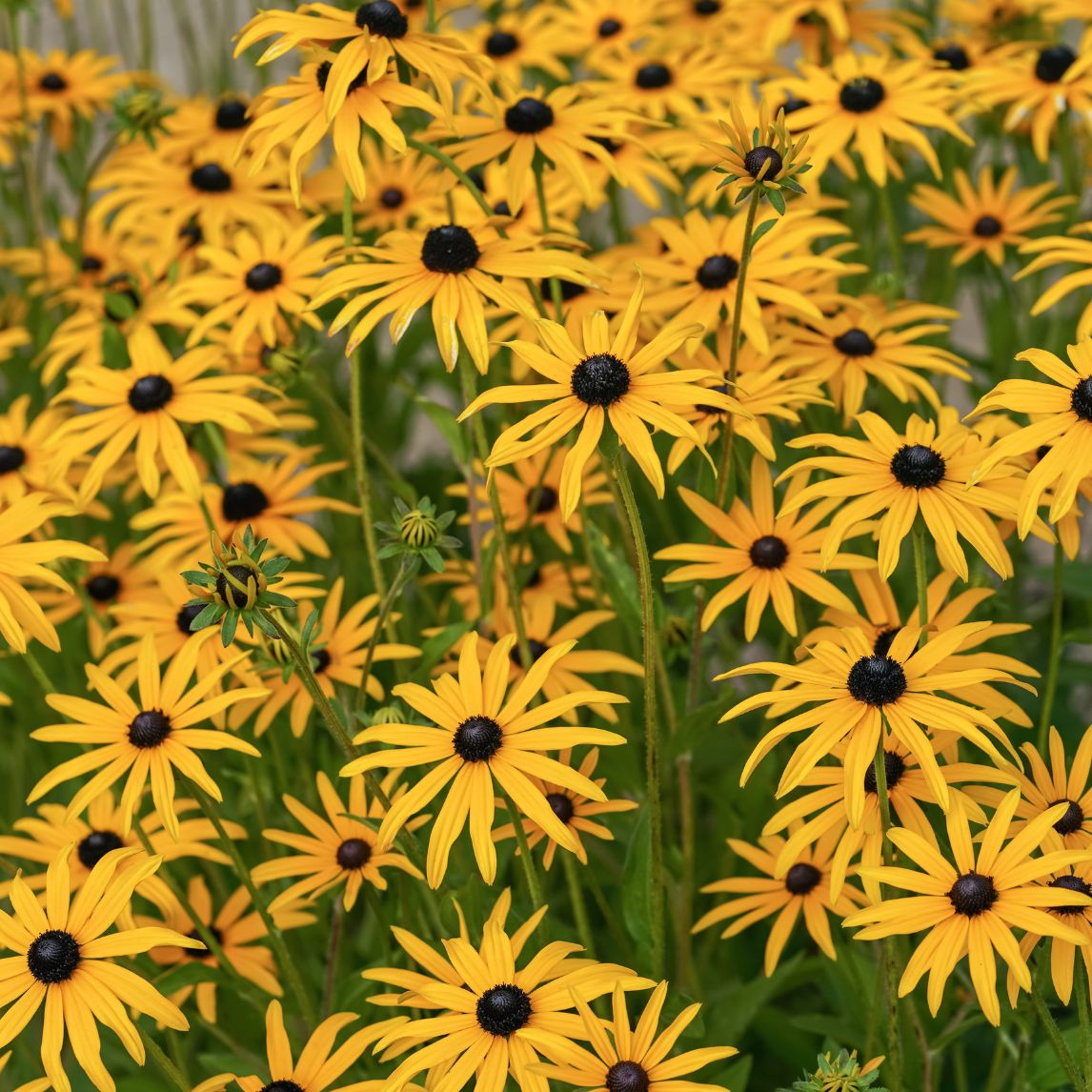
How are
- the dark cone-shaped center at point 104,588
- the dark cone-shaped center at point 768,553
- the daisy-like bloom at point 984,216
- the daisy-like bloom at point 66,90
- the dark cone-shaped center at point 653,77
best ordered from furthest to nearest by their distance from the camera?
the daisy-like bloom at point 66,90, the dark cone-shaped center at point 653,77, the daisy-like bloom at point 984,216, the dark cone-shaped center at point 104,588, the dark cone-shaped center at point 768,553

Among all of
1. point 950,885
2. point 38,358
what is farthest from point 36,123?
point 950,885

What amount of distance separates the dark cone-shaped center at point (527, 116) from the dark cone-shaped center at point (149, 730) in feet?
2.05

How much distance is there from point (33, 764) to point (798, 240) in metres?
1.05

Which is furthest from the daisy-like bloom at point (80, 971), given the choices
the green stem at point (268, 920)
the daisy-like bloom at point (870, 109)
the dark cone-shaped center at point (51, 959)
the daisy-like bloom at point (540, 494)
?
the daisy-like bloom at point (870, 109)

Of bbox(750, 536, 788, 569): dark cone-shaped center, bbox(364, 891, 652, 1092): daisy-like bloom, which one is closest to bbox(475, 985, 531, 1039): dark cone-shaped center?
bbox(364, 891, 652, 1092): daisy-like bloom

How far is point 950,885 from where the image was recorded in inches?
31.8

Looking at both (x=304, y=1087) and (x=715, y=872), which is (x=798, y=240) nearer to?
(x=715, y=872)

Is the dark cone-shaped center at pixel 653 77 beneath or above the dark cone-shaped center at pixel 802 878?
above

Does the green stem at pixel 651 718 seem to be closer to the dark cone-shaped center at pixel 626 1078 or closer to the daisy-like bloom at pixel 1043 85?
the dark cone-shaped center at pixel 626 1078

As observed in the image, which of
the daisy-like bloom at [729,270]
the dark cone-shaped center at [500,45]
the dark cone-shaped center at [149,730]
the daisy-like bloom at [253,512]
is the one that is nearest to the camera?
the dark cone-shaped center at [149,730]

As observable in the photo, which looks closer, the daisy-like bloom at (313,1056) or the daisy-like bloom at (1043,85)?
the daisy-like bloom at (313,1056)

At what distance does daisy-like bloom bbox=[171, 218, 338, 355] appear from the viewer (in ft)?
4.50

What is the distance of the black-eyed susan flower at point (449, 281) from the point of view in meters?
1.05

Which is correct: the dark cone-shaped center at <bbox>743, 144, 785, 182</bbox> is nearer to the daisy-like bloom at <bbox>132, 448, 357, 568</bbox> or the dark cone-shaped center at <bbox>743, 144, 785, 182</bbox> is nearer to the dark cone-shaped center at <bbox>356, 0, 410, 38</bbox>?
the dark cone-shaped center at <bbox>356, 0, 410, 38</bbox>
